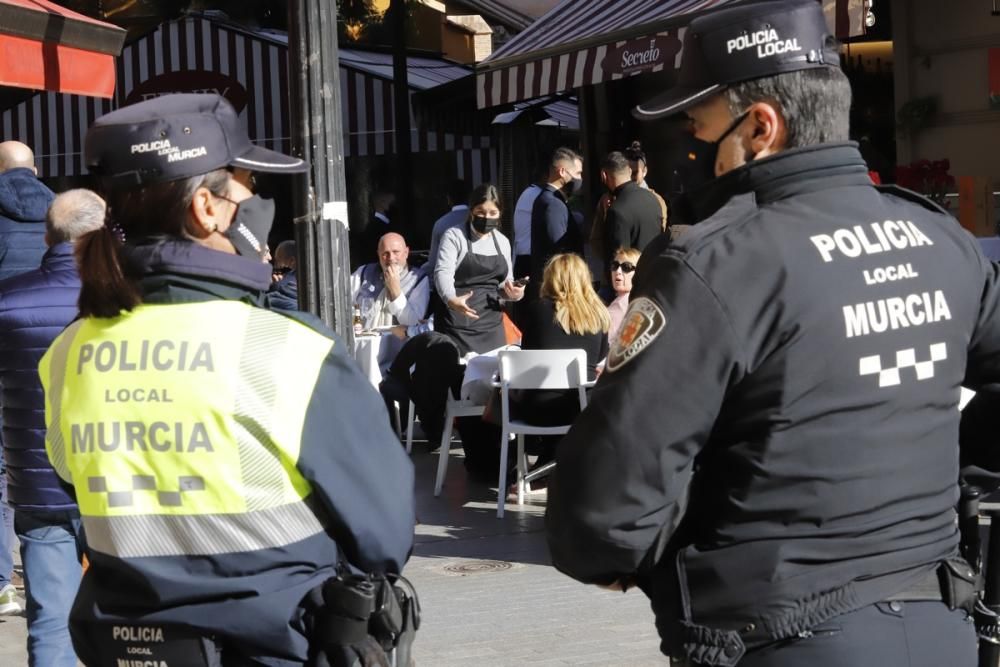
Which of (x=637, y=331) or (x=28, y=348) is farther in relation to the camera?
(x=28, y=348)

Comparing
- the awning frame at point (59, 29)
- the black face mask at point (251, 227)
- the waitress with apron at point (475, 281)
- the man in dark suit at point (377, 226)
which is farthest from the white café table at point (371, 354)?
the black face mask at point (251, 227)

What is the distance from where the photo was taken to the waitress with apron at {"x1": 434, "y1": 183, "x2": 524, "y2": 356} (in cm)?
1051

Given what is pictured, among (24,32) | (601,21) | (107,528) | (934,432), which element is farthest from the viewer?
(601,21)

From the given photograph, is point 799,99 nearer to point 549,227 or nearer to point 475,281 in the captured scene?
point 475,281

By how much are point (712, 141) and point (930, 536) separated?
0.74 meters

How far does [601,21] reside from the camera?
12688 millimetres

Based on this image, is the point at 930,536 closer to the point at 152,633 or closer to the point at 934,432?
the point at 934,432

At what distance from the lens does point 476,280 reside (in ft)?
35.0

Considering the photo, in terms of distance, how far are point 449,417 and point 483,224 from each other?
1.69 meters

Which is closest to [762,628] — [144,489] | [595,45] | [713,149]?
[713,149]

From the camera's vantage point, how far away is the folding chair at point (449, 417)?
31.2 ft

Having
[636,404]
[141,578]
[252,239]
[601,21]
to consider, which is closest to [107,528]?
[141,578]

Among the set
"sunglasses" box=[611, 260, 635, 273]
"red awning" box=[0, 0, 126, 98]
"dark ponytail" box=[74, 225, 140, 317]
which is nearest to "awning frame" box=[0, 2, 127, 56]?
"red awning" box=[0, 0, 126, 98]

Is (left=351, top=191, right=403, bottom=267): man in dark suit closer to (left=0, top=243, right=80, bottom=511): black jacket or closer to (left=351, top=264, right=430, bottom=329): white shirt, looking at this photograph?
(left=351, top=264, right=430, bottom=329): white shirt
